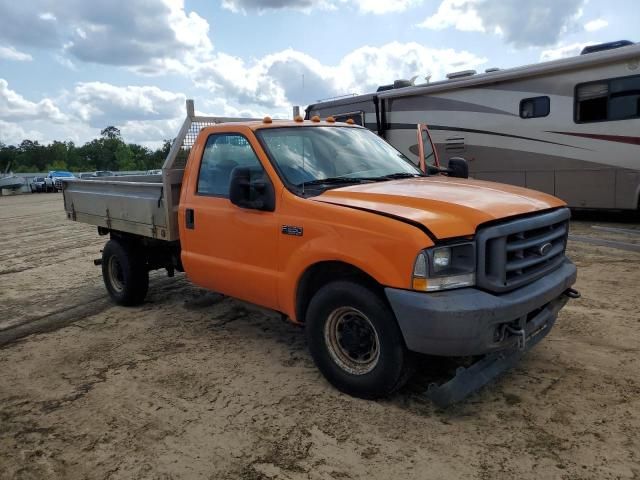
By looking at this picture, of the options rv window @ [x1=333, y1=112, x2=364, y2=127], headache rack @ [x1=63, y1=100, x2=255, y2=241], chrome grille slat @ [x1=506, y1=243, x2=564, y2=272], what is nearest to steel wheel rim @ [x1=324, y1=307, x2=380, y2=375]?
chrome grille slat @ [x1=506, y1=243, x2=564, y2=272]

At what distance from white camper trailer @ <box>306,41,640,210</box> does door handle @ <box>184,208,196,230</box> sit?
8517mm

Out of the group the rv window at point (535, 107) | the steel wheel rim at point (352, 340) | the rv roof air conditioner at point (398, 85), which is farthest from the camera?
the rv roof air conditioner at point (398, 85)

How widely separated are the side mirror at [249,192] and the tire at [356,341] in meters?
0.84

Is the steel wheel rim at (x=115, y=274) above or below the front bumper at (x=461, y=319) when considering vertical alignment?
below

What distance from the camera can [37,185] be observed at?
42500 mm

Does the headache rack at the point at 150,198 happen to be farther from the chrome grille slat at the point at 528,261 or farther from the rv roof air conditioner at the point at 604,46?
the rv roof air conditioner at the point at 604,46

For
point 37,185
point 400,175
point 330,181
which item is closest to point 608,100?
point 400,175

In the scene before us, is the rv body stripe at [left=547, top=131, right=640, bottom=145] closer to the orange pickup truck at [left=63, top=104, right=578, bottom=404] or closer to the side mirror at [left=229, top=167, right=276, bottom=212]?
the orange pickup truck at [left=63, top=104, right=578, bottom=404]

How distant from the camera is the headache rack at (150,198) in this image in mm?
5215

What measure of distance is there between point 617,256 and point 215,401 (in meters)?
6.50

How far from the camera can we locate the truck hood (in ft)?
10.4

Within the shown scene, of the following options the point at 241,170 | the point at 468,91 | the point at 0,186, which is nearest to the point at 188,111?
the point at 241,170

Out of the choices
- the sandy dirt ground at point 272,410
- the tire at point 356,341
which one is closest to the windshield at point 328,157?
the tire at point 356,341

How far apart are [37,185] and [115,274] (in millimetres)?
41757
